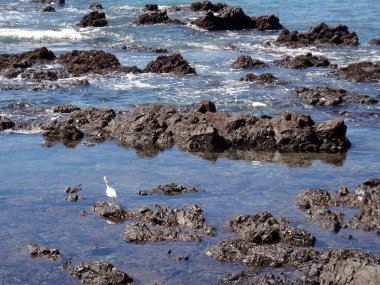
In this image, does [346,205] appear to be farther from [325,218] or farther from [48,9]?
[48,9]

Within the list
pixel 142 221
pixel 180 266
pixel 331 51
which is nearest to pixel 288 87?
pixel 331 51

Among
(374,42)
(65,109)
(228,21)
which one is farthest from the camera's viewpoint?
(228,21)

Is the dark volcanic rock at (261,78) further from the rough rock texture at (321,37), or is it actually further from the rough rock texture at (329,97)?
the rough rock texture at (321,37)

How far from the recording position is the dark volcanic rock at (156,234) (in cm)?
1216

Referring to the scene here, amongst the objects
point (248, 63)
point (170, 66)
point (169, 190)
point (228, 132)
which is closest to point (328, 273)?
point (169, 190)

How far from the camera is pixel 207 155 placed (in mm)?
16984

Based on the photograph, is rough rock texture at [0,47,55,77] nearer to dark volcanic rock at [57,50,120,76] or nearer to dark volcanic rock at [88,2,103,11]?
dark volcanic rock at [57,50,120,76]

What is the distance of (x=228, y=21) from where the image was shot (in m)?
37.6

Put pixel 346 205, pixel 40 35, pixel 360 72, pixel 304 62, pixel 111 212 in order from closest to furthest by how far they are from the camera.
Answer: pixel 111 212 → pixel 346 205 → pixel 360 72 → pixel 304 62 → pixel 40 35

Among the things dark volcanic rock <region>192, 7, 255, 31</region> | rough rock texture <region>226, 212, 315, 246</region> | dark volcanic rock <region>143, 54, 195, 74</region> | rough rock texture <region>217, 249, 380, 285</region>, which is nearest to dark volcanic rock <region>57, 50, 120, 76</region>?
dark volcanic rock <region>143, 54, 195, 74</region>

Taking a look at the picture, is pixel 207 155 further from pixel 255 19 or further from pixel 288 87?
pixel 255 19

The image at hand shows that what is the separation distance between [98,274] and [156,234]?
1790 mm

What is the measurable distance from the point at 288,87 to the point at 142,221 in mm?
12050

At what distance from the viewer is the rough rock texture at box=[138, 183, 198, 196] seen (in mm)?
14328
